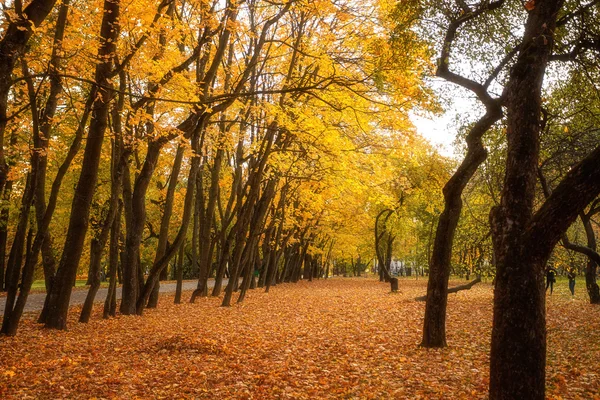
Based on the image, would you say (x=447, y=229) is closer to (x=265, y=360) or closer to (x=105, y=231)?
(x=265, y=360)

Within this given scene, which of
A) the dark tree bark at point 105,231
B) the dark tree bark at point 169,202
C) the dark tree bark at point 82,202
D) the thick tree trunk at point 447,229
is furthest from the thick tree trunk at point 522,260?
the dark tree bark at point 169,202

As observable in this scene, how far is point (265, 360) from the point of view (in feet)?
28.6

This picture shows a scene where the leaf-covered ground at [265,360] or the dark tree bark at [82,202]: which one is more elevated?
the dark tree bark at [82,202]

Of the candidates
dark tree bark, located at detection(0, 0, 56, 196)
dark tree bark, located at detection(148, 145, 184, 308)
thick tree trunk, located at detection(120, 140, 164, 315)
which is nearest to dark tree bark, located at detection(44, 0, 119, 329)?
thick tree trunk, located at detection(120, 140, 164, 315)

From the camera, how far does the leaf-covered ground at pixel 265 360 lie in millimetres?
6648

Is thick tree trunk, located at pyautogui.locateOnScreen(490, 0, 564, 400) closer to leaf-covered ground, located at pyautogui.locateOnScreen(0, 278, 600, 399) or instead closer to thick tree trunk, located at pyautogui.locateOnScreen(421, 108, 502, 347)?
leaf-covered ground, located at pyautogui.locateOnScreen(0, 278, 600, 399)

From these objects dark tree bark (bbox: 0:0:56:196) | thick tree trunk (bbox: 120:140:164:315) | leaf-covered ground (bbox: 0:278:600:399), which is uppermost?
dark tree bark (bbox: 0:0:56:196)

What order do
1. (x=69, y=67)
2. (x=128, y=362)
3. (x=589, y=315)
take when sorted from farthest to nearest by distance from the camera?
(x=589, y=315), (x=69, y=67), (x=128, y=362)

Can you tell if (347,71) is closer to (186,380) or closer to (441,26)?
(441,26)

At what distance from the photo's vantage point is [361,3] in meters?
13.1

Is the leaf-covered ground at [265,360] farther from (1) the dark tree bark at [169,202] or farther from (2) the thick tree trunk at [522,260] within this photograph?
(1) the dark tree bark at [169,202]

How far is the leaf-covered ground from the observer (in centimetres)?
665

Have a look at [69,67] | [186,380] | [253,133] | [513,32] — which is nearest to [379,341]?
[186,380]

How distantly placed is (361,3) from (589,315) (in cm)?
1285
